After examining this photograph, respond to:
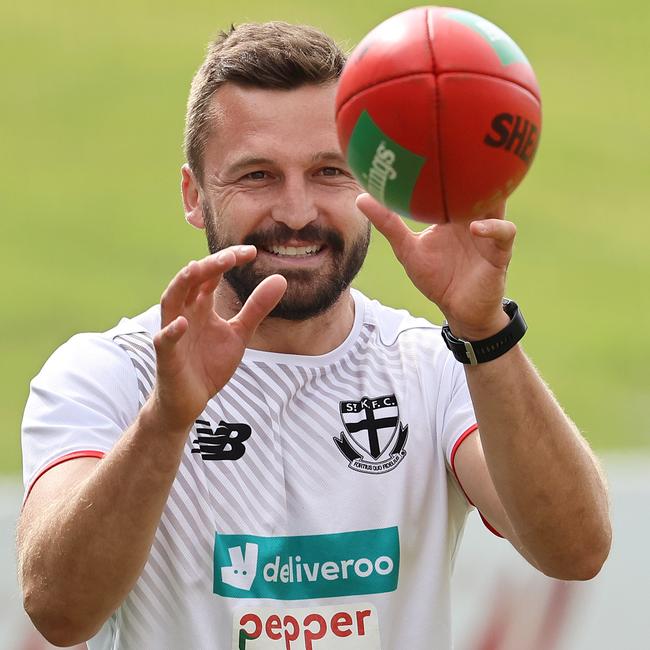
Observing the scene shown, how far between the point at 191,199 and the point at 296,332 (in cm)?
63

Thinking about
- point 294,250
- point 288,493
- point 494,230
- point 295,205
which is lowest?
point 288,493

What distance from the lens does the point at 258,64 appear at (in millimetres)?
4152

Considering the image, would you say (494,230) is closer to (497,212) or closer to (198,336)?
(497,212)

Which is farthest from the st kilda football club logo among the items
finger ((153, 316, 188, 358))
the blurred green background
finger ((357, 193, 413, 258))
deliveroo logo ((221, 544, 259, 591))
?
the blurred green background

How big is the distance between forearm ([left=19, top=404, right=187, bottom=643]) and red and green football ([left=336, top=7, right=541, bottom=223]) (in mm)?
822

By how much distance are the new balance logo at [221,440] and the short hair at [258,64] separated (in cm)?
82

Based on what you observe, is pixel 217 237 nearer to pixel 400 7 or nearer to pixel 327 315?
pixel 327 315

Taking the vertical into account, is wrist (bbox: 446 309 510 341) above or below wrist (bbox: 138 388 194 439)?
above

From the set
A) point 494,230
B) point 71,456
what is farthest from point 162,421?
point 494,230

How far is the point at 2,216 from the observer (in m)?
11.5

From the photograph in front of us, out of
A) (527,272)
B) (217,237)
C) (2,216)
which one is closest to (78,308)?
(2,216)

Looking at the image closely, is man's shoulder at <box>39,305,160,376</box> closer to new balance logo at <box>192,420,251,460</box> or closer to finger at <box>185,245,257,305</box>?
new balance logo at <box>192,420,251,460</box>

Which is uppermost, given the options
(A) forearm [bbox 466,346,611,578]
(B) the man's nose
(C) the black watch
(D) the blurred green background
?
(D) the blurred green background

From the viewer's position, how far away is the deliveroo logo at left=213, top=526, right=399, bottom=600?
3863mm
